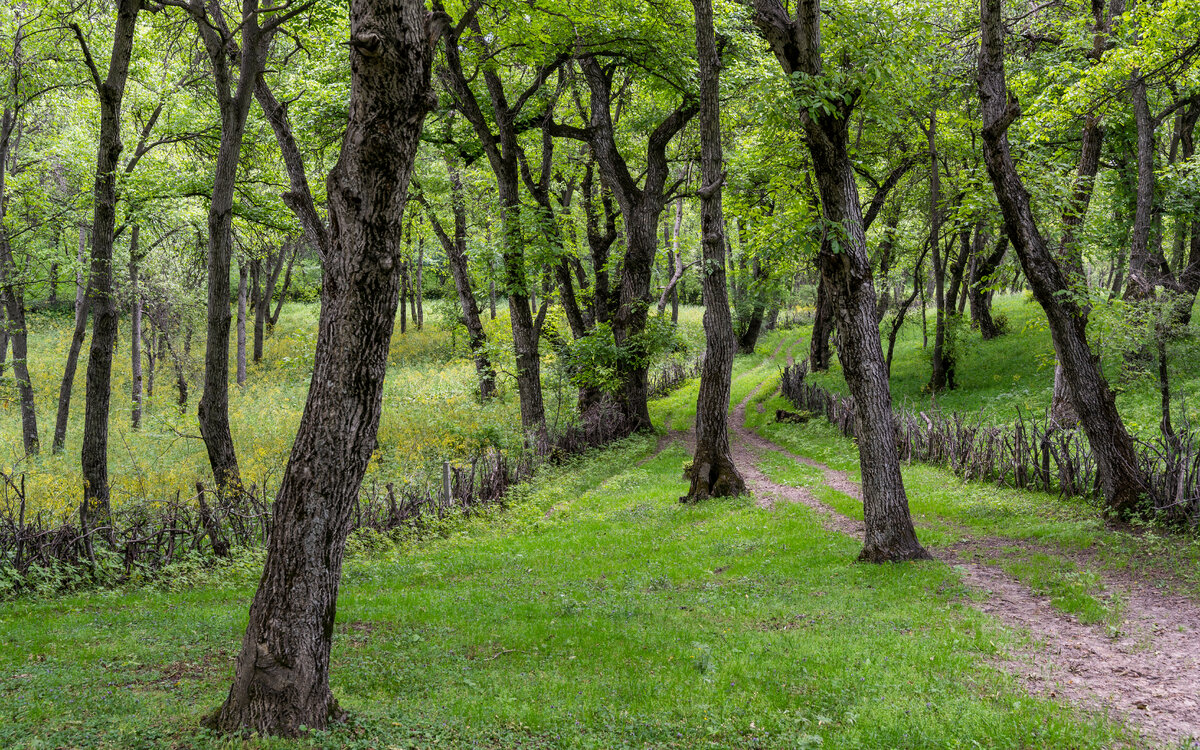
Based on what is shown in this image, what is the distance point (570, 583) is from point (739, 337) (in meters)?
32.5

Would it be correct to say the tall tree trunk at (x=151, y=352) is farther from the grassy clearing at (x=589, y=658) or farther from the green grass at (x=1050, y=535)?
the green grass at (x=1050, y=535)

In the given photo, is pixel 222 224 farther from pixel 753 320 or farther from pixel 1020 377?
pixel 753 320

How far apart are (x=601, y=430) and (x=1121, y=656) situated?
51.1 ft

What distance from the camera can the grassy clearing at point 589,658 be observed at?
463 cm

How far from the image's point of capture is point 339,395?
4.47 meters

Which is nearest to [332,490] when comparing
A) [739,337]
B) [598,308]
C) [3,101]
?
[3,101]

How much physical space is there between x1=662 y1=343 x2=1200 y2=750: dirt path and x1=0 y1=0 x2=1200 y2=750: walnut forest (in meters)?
0.05

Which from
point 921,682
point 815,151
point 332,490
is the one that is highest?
point 815,151

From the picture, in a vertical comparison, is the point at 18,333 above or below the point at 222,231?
below

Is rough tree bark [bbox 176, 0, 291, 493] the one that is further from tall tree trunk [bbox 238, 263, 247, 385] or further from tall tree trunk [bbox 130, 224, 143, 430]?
tall tree trunk [bbox 238, 263, 247, 385]

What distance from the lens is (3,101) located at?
44.2 ft

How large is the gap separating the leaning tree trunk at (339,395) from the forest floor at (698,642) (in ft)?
1.04

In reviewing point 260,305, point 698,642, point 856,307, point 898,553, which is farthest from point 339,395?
point 260,305

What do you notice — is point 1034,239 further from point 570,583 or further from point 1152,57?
point 570,583
